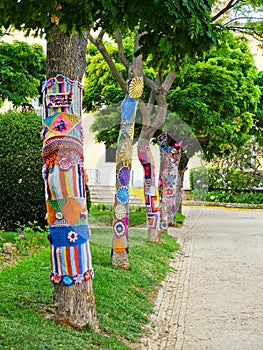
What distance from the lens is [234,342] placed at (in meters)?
6.75

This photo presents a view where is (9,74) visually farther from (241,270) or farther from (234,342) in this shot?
(234,342)

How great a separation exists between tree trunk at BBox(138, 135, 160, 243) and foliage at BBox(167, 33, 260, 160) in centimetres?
326

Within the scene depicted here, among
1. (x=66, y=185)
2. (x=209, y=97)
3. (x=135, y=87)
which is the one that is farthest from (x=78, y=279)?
(x=209, y=97)

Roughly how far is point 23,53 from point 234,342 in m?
12.1

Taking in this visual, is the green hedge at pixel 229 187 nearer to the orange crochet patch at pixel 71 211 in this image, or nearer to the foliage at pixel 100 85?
the foliage at pixel 100 85

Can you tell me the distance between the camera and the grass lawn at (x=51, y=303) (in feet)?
17.5

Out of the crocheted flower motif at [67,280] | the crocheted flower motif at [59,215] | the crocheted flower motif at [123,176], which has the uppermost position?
the crocheted flower motif at [123,176]

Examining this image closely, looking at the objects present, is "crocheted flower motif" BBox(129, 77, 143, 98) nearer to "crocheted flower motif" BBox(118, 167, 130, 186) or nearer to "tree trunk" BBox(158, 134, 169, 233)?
"crocheted flower motif" BBox(118, 167, 130, 186)

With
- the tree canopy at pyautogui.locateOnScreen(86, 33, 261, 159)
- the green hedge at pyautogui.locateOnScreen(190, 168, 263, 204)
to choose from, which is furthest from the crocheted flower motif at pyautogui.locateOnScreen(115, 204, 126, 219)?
the green hedge at pyautogui.locateOnScreen(190, 168, 263, 204)

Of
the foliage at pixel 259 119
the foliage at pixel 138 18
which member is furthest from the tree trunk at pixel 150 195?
the foliage at pixel 259 119

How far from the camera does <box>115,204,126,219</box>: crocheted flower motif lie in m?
10.4

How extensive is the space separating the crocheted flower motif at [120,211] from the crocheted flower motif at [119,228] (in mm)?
98

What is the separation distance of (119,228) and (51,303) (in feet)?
12.3

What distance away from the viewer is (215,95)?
55.7 feet
